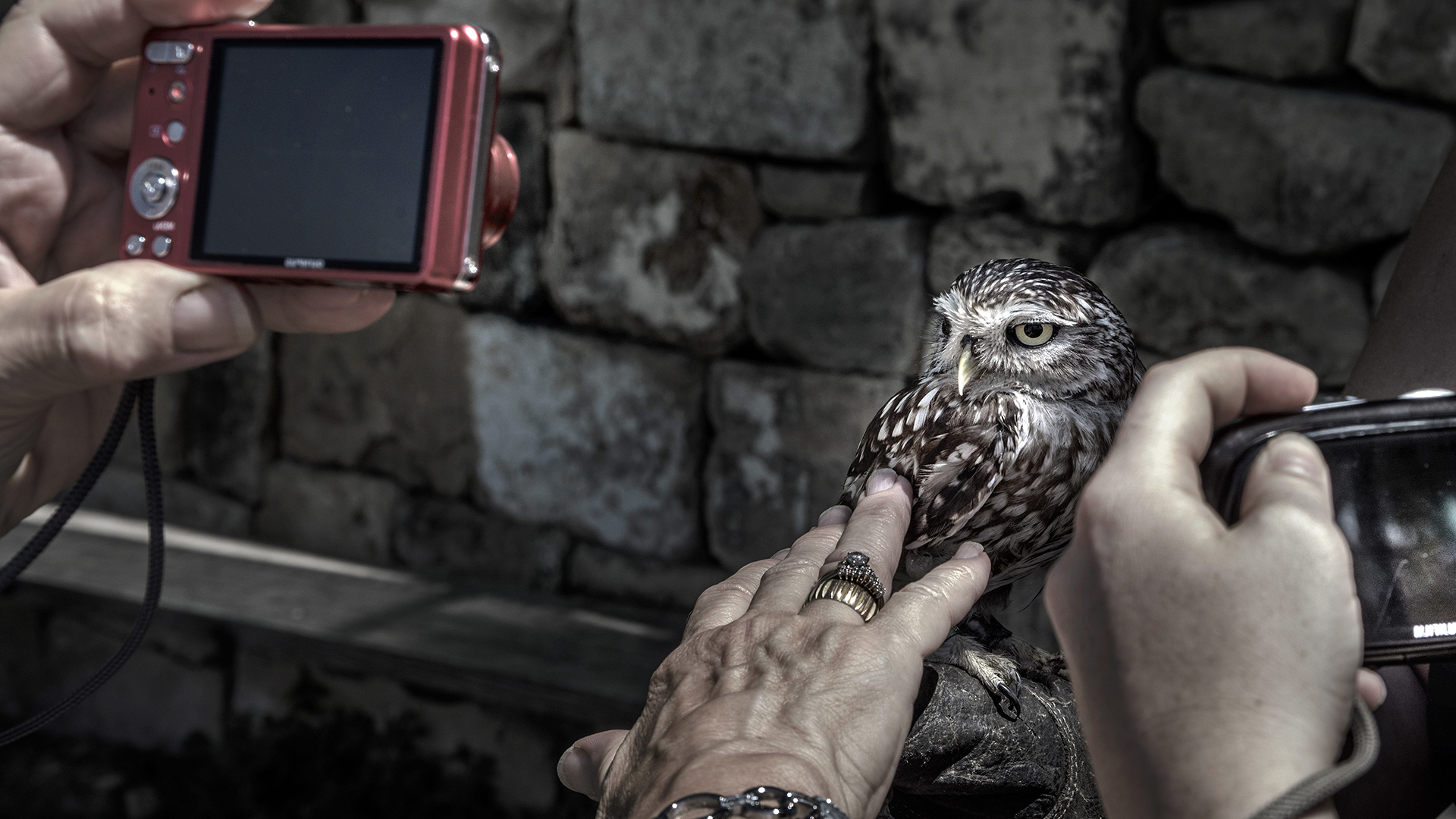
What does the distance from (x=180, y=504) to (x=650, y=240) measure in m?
2.15

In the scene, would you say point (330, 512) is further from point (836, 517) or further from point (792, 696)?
point (792, 696)

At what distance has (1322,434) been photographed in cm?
79

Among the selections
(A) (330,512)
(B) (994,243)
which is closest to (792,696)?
(B) (994,243)

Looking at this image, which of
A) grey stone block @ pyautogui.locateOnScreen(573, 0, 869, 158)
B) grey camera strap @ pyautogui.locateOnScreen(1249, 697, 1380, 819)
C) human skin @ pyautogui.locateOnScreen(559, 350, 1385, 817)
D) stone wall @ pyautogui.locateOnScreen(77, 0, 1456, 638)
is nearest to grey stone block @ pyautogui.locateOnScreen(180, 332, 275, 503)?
stone wall @ pyautogui.locateOnScreen(77, 0, 1456, 638)

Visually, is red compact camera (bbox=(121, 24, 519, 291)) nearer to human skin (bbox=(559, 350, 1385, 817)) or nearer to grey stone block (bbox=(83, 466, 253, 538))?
human skin (bbox=(559, 350, 1385, 817))

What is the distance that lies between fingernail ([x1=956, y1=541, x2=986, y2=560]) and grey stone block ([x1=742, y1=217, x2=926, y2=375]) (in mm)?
1766

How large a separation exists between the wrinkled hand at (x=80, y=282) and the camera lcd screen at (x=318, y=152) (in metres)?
0.08

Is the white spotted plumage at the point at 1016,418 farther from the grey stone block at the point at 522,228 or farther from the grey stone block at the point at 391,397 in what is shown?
the grey stone block at the point at 391,397

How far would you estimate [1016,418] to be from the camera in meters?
1.03

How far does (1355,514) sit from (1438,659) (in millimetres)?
122

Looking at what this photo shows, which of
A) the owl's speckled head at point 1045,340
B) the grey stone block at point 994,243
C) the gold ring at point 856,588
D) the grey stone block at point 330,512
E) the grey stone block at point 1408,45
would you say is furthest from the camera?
the grey stone block at point 330,512

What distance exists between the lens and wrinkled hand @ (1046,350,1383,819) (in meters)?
0.68

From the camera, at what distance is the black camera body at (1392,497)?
790 millimetres

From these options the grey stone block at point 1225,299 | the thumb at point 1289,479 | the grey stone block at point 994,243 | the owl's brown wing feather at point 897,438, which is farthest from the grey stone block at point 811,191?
the thumb at point 1289,479
